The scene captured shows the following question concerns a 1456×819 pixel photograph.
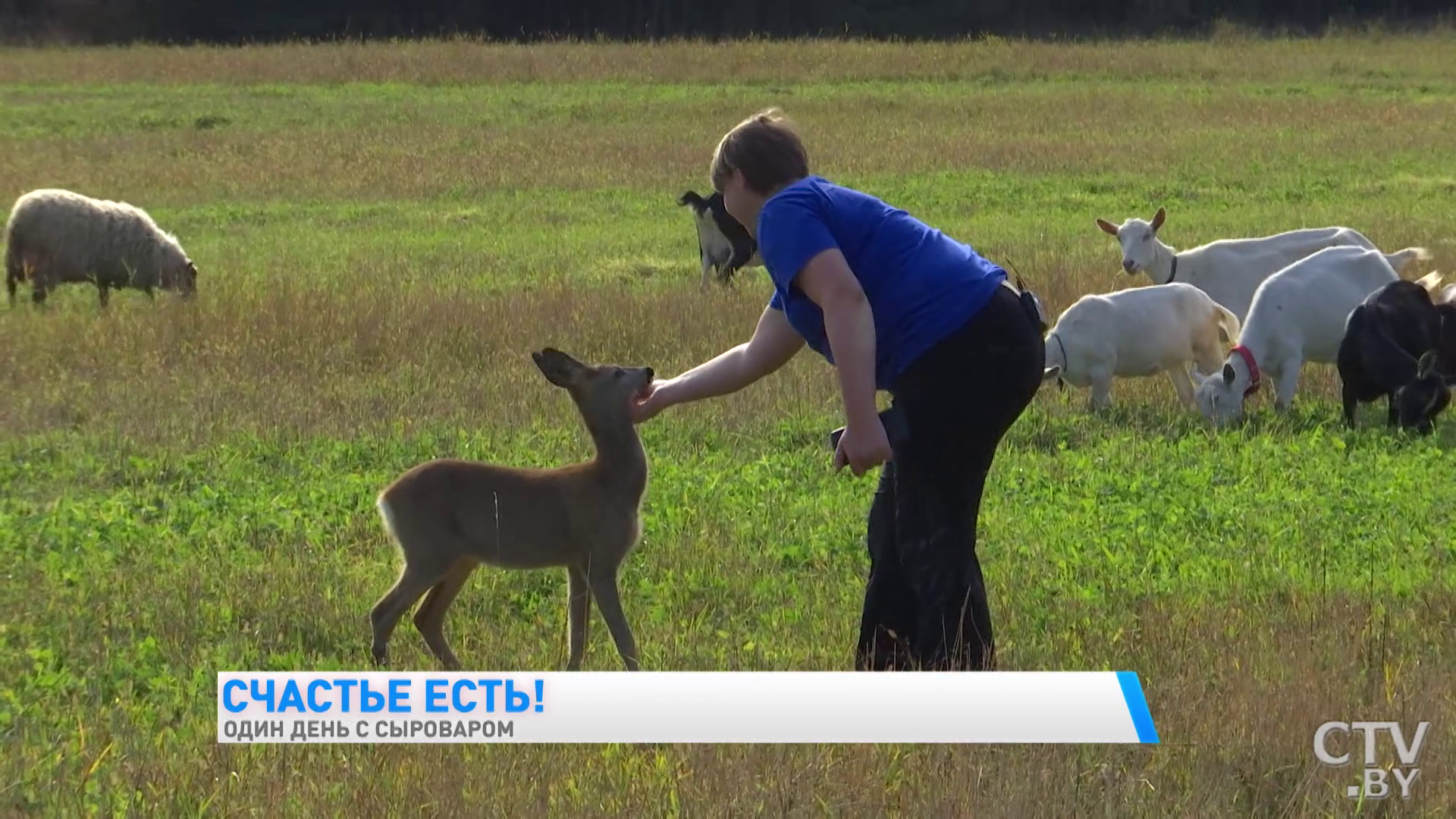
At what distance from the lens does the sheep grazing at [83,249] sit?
17.3 metres

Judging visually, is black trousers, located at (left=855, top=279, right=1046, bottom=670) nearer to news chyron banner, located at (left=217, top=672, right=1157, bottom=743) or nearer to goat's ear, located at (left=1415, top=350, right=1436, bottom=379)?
news chyron banner, located at (left=217, top=672, right=1157, bottom=743)

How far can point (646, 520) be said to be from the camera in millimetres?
8148

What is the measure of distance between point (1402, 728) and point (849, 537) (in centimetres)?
325

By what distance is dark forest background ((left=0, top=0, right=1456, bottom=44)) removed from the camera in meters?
53.6

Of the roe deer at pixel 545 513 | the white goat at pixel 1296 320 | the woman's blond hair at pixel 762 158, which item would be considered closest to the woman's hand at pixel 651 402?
the roe deer at pixel 545 513

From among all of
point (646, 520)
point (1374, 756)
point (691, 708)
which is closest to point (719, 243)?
point (646, 520)

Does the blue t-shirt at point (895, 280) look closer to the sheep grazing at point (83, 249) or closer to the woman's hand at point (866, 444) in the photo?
the woman's hand at point (866, 444)

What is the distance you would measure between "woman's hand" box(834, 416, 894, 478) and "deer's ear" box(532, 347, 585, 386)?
1.09 m

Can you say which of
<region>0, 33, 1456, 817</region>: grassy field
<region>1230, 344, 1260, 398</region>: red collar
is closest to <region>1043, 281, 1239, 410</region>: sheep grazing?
<region>0, 33, 1456, 817</region>: grassy field

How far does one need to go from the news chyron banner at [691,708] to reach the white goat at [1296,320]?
6371 mm

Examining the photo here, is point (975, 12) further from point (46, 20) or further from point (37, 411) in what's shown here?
point (37, 411)

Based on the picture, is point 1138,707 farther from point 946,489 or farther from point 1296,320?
point 1296,320

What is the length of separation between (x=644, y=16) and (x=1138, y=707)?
51827 mm

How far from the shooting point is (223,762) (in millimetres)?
4941
